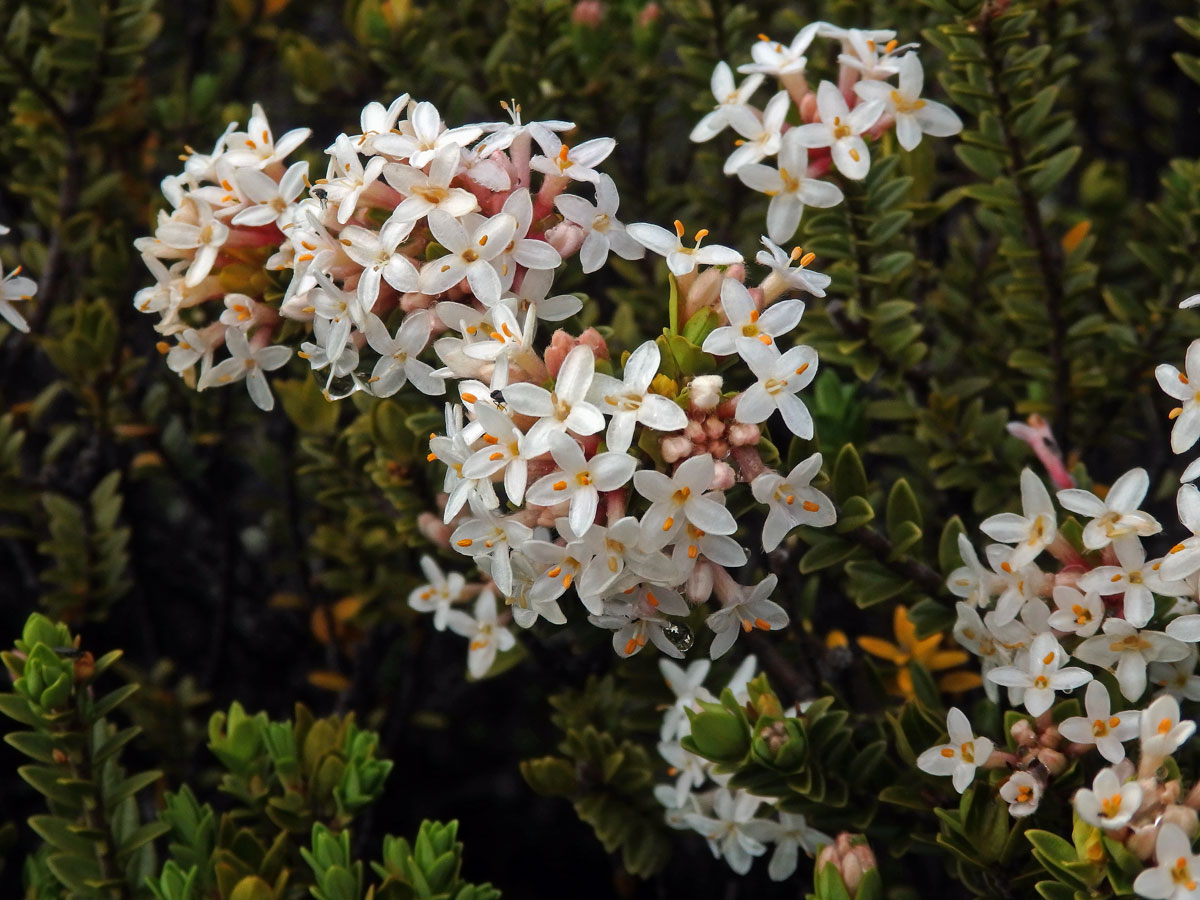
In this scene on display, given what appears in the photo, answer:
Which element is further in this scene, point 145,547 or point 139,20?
point 145,547

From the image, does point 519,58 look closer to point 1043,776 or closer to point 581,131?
point 581,131

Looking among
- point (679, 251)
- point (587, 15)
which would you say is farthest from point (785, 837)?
point (587, 15)

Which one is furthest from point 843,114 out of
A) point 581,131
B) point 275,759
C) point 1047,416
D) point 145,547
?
point 145,547

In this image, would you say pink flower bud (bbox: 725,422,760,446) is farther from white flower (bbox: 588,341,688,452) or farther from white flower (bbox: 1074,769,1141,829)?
white flower (bbox: 1074,769,1141,829)

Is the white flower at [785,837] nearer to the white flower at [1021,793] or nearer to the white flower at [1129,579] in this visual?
the white flower at [1021,793]

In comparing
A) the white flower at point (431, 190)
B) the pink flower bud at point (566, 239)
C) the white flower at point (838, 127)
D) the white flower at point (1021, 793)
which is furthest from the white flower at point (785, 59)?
the white flower at point (1021, 793)

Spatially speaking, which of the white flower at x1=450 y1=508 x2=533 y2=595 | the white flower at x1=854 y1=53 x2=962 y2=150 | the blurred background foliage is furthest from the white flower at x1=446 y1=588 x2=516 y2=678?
the white flower at x1=854 y1=53 x2=962 y2=150
